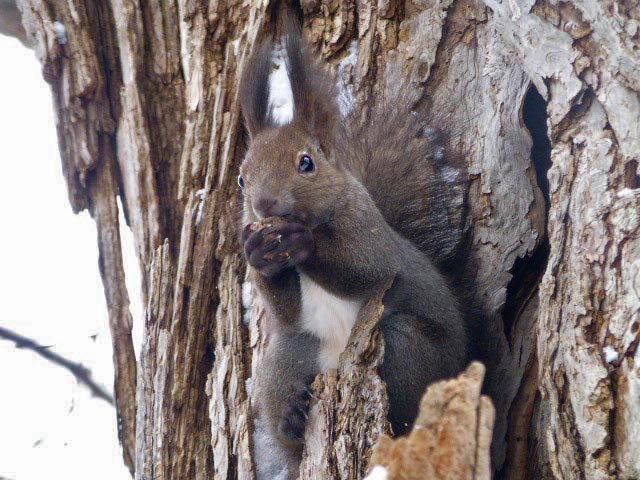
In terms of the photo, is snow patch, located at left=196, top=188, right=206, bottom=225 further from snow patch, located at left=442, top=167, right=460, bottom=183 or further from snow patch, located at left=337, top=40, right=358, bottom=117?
snow patch, located at left=442, top=167, right=460, bottom=183

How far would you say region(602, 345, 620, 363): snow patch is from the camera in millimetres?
1591

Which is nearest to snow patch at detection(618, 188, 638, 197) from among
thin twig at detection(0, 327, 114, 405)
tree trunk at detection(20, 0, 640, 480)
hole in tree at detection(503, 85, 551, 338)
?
tree trunk at detection(20, 0, 640, 480)

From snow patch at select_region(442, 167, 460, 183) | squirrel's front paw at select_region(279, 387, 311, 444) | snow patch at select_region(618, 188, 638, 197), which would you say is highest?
snow patch at select_region(442, 167, 460, 183)

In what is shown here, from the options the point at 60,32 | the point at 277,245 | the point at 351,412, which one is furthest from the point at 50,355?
the point at 351,412

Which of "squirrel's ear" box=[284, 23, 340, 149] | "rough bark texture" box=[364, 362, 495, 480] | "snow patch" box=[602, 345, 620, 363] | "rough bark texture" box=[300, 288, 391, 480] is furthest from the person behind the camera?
"squirrel's ear" box=[284, 23, 340, 149]

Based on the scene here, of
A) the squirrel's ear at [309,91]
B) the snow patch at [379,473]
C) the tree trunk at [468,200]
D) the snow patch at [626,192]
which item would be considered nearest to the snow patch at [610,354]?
the tree trunk at [468,200]

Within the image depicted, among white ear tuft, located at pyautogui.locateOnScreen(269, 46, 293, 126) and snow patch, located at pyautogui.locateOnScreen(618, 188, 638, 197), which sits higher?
white ear tuft, located at pyautogui.locateOnScreen(269, 46, 293, 126)

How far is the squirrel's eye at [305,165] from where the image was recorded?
2319 mm

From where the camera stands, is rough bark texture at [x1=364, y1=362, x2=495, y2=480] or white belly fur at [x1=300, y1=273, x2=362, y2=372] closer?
rough bark texture at [x1=364, y1=362, x2=495, y2=480]

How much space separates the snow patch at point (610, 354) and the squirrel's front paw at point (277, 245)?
89cm

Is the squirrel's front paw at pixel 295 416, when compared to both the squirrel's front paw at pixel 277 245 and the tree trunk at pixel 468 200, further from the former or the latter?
the squirrel's front paw at pixel 277 245

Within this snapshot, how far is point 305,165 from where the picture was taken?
7.63 ft

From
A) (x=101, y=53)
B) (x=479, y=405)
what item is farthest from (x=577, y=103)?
(x=101, y=53)

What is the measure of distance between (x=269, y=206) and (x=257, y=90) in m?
0.48
